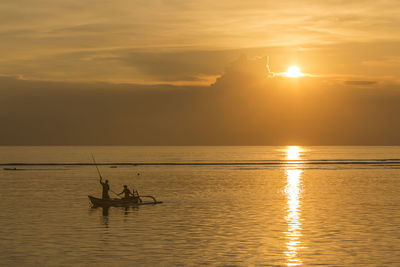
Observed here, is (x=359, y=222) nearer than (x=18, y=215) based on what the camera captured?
Yes

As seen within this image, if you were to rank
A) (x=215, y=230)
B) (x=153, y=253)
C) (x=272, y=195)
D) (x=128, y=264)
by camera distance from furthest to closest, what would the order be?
1. (x=272, y=195)
2. (x=215, y=230)
3. (x=153, y=253)
4. (x=128, y=264)

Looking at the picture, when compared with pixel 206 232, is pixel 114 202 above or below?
above

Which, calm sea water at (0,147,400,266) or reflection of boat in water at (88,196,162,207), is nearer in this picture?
calm sea water at (0,147,400,266)

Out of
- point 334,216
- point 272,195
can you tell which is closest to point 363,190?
point 272,195

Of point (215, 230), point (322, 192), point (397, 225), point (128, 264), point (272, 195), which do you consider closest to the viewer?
point (128, 264)

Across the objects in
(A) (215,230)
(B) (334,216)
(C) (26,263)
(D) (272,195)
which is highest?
(D) (272,195)

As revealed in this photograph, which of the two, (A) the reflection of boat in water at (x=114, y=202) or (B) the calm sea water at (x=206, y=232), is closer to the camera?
(B) the calm sea water at (x=206, y=232)

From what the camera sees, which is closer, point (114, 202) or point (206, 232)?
point (206, 232)

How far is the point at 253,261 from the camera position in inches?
1168

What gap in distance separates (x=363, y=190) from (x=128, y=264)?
58329mm

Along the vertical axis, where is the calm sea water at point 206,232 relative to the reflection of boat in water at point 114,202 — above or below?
below

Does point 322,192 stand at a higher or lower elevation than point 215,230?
higher

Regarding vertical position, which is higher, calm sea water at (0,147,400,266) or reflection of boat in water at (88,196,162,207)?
reflection of boat in water at (88,196,162,207)

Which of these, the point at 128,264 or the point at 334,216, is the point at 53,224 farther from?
the point at 334,216
